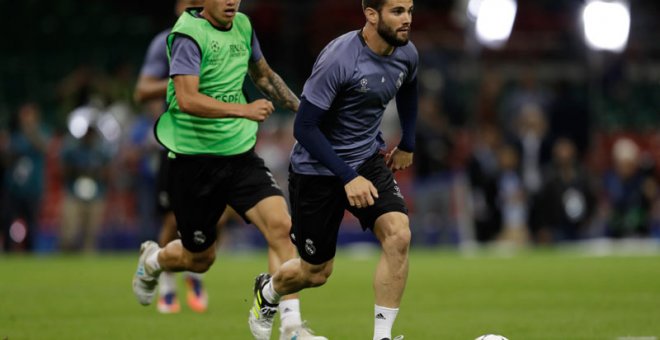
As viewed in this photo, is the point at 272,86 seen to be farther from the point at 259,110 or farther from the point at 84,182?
the point at 84,182

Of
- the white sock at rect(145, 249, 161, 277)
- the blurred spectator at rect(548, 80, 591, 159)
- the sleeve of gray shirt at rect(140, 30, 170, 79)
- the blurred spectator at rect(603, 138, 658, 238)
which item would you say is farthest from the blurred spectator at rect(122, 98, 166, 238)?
the white sock at rect(145, 249, 161, 277)

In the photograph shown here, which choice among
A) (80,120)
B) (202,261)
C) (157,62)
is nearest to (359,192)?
(202,261)

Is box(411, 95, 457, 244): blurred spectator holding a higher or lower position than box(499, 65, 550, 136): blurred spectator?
lower

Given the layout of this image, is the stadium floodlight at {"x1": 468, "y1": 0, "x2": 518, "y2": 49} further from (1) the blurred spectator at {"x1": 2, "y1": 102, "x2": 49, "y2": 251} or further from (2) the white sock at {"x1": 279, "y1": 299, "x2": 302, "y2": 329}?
(2) the white sock at {"x1": 279, "y1": 299, "x2": 302, "y2": 329}

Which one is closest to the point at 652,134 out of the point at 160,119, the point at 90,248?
the point at 90,248

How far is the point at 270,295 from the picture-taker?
27.6 ft

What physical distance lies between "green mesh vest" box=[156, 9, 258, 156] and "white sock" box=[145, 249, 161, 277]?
112 cm

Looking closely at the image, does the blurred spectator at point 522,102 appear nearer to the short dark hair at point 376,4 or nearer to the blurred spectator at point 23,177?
the blurred spectator at point 23,177

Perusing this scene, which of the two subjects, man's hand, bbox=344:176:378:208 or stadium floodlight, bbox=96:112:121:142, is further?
stadium floodlight, bbox=96:112:121:142

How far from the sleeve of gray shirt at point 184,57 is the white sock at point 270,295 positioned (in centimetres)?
156

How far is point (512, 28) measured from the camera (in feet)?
100

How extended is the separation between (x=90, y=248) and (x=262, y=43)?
9.51 m

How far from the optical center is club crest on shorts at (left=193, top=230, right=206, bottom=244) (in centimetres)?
937

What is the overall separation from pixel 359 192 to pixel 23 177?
15.3 metres
